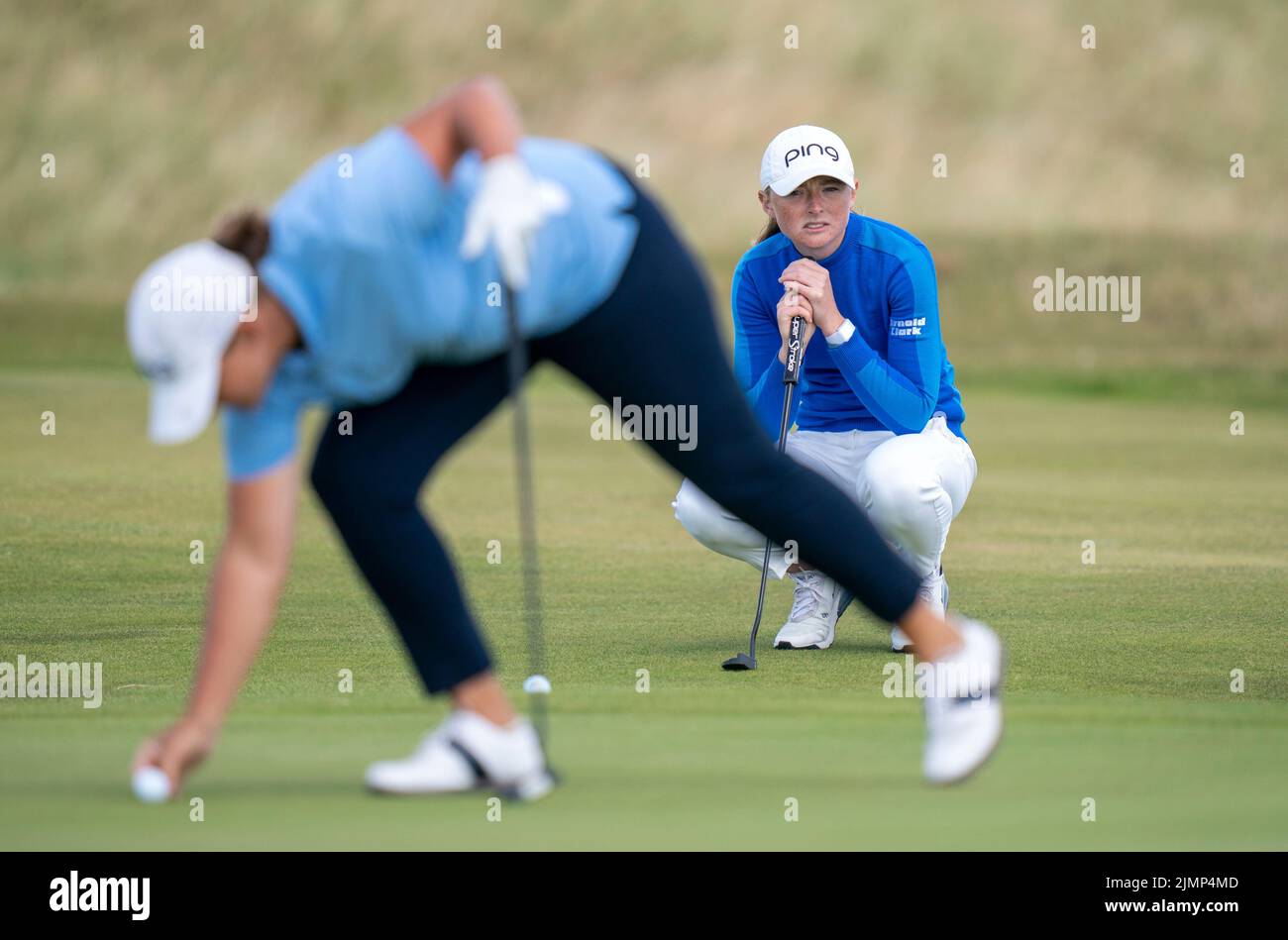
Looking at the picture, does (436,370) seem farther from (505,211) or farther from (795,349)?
(795,349)

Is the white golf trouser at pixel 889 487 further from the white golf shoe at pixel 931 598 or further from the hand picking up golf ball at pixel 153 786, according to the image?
the hand picking up golf ball at pixel 153 786

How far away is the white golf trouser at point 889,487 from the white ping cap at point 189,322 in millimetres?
2568

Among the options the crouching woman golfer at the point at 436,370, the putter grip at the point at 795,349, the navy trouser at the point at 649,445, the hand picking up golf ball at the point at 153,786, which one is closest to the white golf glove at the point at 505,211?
the crouching woman golfer at the point at 436,370

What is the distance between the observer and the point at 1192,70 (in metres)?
35.7

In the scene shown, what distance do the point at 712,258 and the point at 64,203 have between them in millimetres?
9884

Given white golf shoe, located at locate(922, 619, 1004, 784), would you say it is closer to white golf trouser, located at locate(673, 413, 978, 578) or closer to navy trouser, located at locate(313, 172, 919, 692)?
navy trouser, located at locate(313, 172, 919, 692)

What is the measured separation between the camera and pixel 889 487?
6270mm

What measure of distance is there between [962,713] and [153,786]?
1.59 meters

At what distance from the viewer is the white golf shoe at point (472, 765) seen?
399 centimetres

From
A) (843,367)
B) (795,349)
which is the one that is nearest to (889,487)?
(843,367)

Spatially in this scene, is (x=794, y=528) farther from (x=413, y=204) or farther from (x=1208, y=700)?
(x=1208, y=700)

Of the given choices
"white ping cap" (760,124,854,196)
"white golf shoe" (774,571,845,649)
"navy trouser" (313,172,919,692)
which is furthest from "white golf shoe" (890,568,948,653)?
"navy trouser" (313,172,919,692)

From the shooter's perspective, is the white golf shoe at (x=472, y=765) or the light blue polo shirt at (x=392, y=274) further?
the white golf shoe at (x=472, y=765)

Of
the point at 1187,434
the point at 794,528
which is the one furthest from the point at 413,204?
the point at 1187,434
